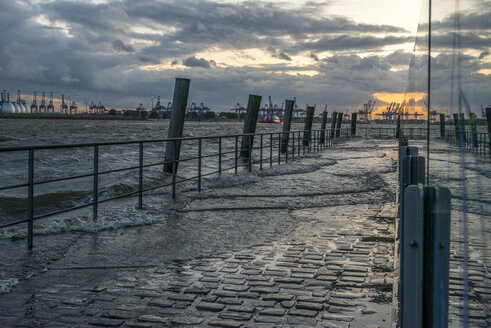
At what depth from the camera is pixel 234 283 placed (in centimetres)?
405

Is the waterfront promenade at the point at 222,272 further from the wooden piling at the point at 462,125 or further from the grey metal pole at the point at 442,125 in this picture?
the grey metal pole at the point at 442,125

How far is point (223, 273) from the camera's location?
4.36 m

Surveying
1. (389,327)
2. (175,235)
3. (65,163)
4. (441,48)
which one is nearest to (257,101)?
(65,163)

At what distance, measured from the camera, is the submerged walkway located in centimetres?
335

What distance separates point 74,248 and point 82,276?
3.68 ft

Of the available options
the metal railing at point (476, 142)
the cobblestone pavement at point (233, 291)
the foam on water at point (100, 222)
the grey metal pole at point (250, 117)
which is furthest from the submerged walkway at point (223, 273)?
the grey metal pole at point (250, 117)

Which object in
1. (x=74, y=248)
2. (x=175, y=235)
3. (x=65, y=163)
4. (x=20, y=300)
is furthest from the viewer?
(x=65, y=163)

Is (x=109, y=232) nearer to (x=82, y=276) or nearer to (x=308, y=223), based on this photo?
(x=82, y=276)

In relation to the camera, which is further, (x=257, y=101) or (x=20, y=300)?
(x=257, y=101)

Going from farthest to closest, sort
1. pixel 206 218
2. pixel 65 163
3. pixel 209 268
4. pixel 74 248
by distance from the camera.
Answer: pixel 65 163, pixel 206 218, pixel 74 248, pixel 209 268

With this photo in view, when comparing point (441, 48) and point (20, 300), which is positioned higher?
point (441, 48)

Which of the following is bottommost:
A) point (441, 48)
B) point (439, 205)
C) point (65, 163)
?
point (65, 163)

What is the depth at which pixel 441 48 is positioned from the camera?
5.26 feet

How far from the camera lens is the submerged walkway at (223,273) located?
3350 mm
